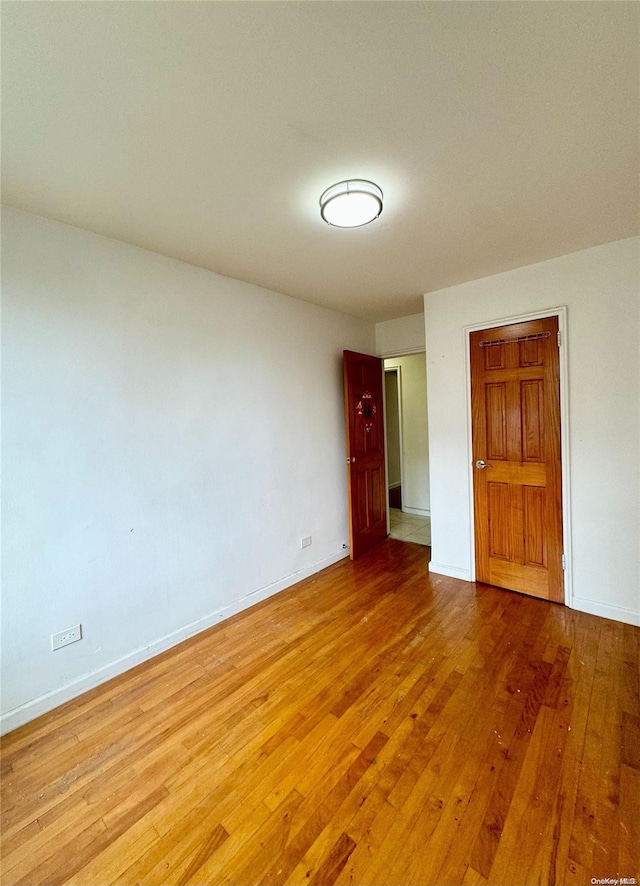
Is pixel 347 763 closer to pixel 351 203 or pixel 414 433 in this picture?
pixel 351 203

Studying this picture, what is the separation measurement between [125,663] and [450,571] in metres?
2.58

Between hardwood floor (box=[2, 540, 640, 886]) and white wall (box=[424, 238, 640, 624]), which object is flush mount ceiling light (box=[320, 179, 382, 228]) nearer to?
white wall (box=[424, 238, 640, 624])

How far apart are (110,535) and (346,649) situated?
160cm

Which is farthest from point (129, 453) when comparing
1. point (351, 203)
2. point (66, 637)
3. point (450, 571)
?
point (450, 571)

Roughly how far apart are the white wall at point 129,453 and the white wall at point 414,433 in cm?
242

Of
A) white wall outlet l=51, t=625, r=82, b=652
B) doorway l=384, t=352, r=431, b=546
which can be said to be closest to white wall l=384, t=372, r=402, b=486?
doorway l=384, t=352, r=431, b=546

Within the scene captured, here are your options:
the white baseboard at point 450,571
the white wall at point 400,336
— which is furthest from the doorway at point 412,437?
the white baseboard at point 450,571

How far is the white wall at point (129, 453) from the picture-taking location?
176 centimetres

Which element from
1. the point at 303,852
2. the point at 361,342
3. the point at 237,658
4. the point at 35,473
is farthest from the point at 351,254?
the point at 303,852

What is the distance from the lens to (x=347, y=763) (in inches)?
57.0

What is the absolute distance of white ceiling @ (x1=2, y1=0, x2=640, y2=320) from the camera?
99 cm

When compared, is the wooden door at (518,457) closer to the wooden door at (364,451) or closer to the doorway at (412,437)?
the wooden door at (364,451)

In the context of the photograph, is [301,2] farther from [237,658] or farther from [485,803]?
[237,658]

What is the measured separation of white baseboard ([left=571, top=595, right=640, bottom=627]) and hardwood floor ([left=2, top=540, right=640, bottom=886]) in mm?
135
